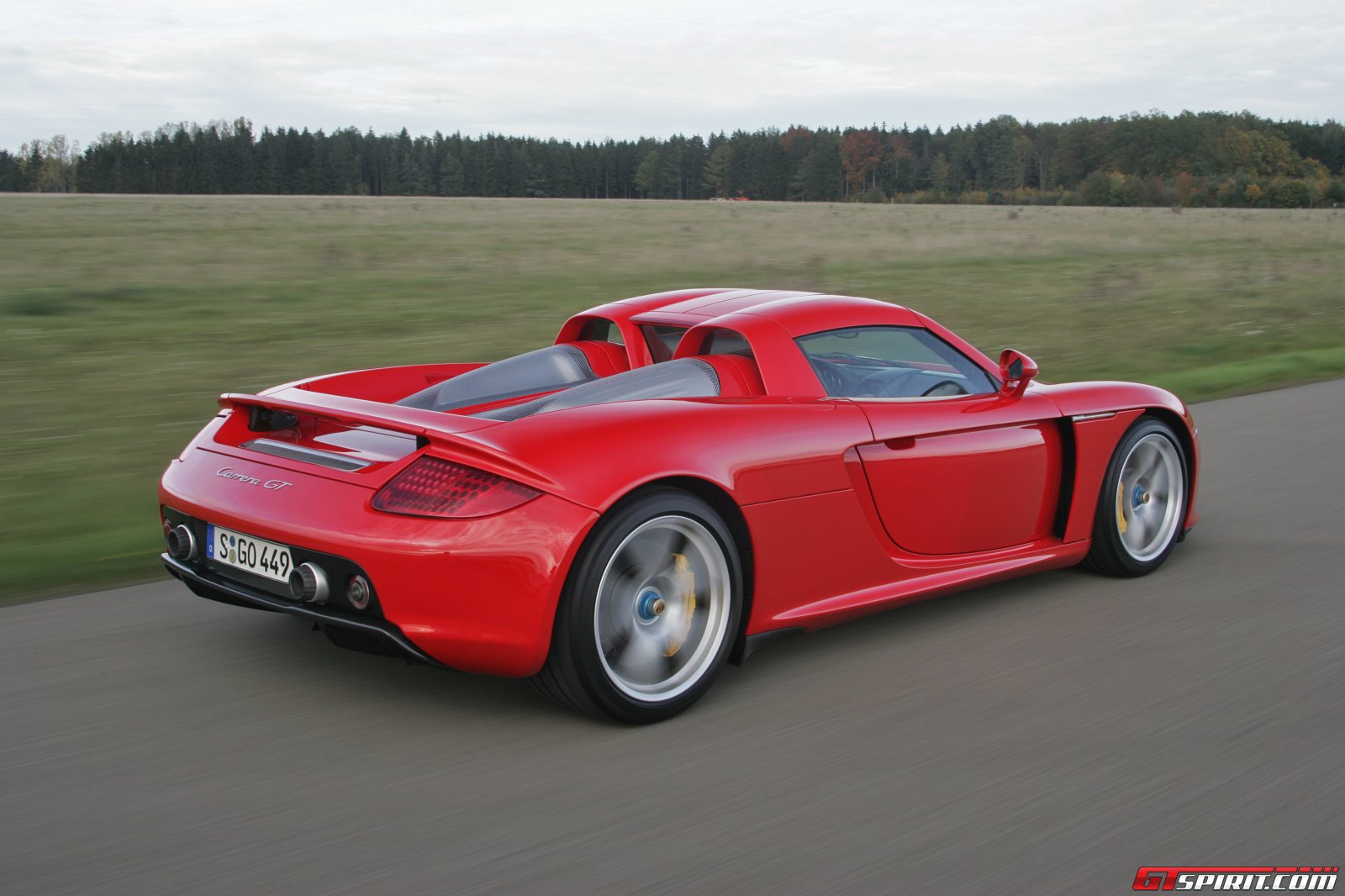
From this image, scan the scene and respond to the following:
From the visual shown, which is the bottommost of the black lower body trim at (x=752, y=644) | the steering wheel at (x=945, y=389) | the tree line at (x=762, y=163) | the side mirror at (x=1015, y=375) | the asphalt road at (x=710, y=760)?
the asphalt road at (x=710, y=760)

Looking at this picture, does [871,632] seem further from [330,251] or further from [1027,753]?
[330,251]

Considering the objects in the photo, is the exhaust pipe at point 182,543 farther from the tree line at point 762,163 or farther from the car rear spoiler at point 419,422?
the tree line at point 762,163

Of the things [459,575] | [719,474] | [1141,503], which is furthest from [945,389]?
[459,575]

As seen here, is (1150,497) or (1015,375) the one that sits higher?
(1015,375)

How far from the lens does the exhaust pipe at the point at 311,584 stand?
317cm

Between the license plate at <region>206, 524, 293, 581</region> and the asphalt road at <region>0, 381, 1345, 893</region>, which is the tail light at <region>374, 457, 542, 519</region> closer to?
the license plate at <region>206, 524, 293, 581</region>

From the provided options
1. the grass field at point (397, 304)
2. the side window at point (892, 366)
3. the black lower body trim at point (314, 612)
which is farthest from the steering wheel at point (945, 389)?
the grass field at point (397, 304)

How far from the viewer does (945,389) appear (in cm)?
441

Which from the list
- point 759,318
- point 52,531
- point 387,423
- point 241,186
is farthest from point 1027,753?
point 241,186

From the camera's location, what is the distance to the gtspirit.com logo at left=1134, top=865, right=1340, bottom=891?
251cm

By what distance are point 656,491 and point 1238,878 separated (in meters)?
1.60

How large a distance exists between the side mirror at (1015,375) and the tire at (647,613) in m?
1.45

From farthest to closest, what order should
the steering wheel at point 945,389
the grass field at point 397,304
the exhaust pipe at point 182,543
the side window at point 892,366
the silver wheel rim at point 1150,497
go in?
the grass field at point 397,304 → the silver wheel rim at point 1150,497 → the steering wheel at point 945,389 → the side window at point 892,366 → the exhaust pipe at point 182,543

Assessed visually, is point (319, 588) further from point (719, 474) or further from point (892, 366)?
point (892, 366)
